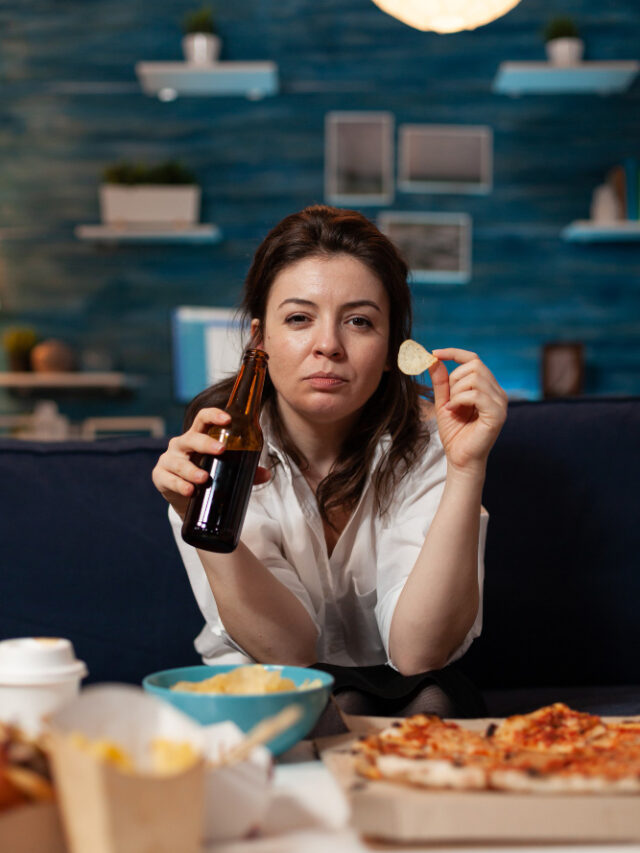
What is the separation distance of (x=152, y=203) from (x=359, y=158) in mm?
1021

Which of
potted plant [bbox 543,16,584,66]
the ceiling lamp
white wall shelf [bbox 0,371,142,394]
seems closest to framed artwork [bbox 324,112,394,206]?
potted plant [bbox 543,16,584,66]

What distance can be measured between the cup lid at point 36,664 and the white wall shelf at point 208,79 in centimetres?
379

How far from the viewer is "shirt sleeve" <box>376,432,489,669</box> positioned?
136cm

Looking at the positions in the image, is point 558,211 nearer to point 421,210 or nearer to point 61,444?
point 421,210

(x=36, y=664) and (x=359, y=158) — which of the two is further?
(x=359, y=158)

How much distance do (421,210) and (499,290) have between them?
1.80 feet

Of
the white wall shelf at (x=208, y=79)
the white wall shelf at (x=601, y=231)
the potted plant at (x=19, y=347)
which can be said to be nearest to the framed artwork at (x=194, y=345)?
the potted plant at (x=19, y=347)

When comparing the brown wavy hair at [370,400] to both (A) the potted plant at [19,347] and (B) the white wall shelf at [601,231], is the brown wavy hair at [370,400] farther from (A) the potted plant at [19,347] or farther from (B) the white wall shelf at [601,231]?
(A) the potted plant at [19,347]

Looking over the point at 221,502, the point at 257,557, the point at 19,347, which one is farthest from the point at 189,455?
the point at 19,347

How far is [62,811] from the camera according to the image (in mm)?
540

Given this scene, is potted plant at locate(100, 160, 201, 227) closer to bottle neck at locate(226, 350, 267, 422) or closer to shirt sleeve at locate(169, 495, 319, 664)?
shirt sleeve at locate(169, 495, 319, 664)

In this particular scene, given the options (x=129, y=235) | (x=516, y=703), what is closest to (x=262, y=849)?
(x=516, y=703)

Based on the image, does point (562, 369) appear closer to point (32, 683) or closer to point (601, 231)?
point (601, 231)

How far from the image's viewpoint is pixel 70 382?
14.0ft
